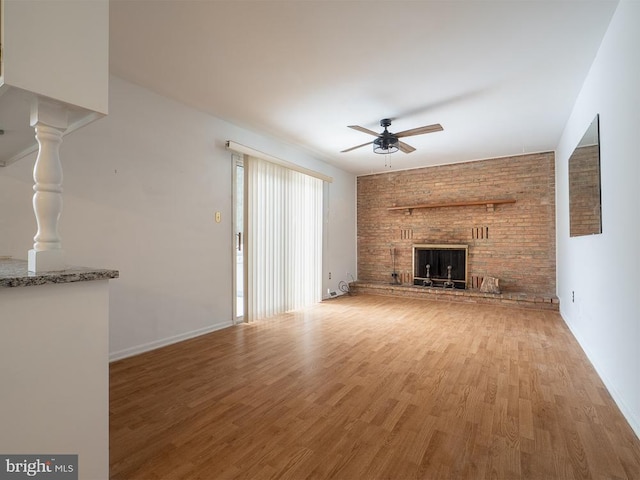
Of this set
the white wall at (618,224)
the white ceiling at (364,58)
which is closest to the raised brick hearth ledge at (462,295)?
the white wall at (618,224)

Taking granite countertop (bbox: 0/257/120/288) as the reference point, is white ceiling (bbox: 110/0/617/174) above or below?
A: above

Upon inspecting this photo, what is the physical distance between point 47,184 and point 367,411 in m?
2.11

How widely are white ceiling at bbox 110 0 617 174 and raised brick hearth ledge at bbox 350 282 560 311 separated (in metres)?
2.74

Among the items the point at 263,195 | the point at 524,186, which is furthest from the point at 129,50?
the point at 524,186

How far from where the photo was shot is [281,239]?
198 inches

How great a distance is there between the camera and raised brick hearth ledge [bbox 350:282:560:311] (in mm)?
5219

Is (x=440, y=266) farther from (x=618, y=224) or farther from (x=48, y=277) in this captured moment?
(x=48, y=277)

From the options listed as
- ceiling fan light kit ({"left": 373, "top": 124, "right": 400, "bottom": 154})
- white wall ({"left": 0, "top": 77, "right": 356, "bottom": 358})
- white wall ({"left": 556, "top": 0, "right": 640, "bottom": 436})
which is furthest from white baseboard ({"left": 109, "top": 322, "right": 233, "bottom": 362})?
white wall ({"left": 556, "top": 0, "right": 640, "bottom": 436})

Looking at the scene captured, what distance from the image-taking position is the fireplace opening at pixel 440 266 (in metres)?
6.25

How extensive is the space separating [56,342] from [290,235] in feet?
13.4

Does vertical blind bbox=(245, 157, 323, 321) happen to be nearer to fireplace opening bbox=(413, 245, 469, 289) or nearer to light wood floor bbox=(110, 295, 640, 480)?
light wood floor bbox=(110, 295, 640, 480)

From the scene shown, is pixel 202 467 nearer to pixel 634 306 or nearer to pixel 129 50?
pixel 634 306

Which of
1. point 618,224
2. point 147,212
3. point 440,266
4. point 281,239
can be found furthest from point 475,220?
point 147,212

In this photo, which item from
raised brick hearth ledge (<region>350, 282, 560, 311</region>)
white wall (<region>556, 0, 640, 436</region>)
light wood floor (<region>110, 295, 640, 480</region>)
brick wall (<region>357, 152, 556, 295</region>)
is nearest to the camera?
light wood floor (<region>110, 295, 640, 480</region>)
